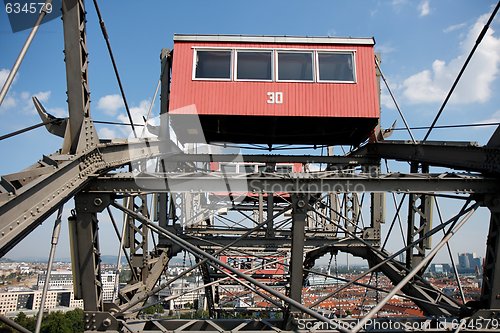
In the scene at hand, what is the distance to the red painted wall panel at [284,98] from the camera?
9414mm

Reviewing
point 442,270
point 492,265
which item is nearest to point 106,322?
point 492,265

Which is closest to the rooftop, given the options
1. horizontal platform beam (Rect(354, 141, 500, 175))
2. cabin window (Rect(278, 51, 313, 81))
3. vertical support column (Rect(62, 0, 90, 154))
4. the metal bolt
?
cabin window (Rect(278, 51, 313, 81))

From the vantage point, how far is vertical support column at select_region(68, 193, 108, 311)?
6.15 meters

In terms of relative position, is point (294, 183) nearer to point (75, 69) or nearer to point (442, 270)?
point (75, 69)

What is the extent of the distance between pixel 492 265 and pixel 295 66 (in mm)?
6143

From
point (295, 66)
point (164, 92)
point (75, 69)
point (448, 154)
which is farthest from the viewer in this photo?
point (164, 92)

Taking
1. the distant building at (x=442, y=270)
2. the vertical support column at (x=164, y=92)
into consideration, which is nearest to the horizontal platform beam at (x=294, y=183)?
the vertical support column at (x=164, y=92)

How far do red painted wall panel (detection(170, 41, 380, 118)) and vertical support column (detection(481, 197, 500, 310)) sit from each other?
3869 millimetres

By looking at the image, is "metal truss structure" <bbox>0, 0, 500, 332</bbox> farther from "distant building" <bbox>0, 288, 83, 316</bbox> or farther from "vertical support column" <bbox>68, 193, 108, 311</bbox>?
"distant building" <bbox>0, 288, 83, 316</bbox>

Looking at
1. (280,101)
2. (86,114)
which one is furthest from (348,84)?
(86,114)

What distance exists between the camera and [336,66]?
32.2 feet

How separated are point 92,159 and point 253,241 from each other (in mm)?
7357

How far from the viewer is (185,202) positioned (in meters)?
13.4

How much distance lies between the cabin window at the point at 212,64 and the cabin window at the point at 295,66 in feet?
4.41
